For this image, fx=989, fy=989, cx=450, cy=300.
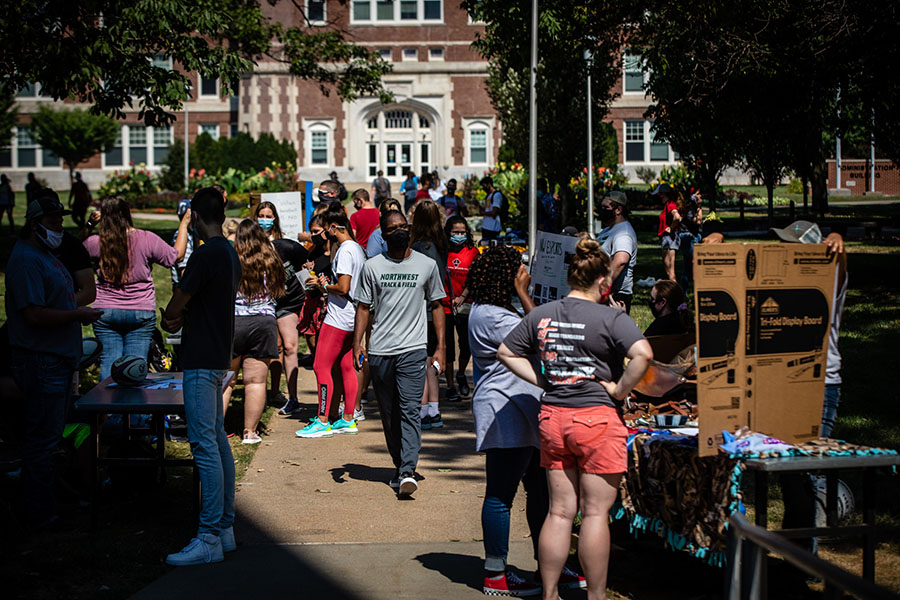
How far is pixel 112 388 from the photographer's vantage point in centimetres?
666

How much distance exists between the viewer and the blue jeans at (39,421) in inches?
245

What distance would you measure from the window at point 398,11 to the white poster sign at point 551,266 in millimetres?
49617

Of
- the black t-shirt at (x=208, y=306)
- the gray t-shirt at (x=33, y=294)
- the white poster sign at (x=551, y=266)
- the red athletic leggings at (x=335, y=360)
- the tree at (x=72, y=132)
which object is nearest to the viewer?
the black t-shirt at (x=208, y=306)

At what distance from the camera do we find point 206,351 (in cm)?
577

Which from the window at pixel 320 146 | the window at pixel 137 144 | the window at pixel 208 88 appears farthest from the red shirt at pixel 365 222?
the window at pixel 208 88

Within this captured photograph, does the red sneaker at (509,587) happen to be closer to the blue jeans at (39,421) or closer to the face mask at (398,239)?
the face mask at (398,239)

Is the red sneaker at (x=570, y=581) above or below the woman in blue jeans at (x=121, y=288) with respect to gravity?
below

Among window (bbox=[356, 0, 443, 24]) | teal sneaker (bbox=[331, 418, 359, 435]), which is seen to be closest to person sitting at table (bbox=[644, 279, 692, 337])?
teal sneaker (bbox=[331, 418, 359, 435])

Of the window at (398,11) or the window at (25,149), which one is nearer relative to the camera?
the window at (398,11)

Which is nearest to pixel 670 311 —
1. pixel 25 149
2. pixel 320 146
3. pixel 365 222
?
pixel 365 222

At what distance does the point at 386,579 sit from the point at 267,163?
42.1 metres

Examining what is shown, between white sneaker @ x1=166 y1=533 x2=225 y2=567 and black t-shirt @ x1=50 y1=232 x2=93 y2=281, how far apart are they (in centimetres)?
227

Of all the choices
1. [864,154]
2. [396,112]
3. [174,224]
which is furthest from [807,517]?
[864,154]

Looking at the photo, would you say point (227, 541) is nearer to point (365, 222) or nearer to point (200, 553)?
point (200, 553)
